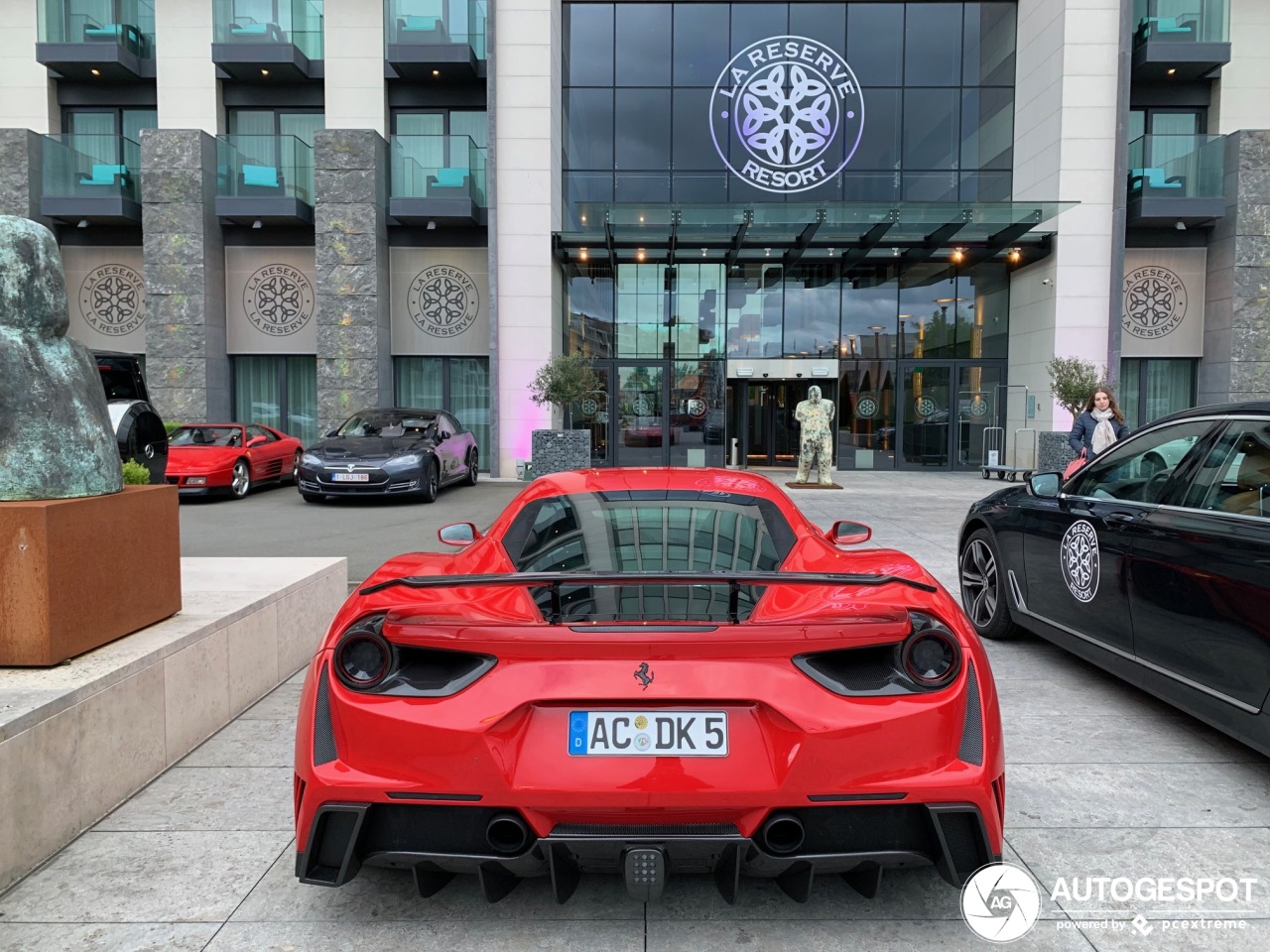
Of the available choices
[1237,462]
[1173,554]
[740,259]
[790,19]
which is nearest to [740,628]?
[1173,554]

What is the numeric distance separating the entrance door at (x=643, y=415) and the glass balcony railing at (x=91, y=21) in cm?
1486

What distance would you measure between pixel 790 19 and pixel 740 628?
2284 cm

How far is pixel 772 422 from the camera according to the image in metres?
21.8

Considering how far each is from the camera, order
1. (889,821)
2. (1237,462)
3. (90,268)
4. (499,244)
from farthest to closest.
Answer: (90,268), (499,244), (1237,462), (889,821)

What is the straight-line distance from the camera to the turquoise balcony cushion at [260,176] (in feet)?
62.8

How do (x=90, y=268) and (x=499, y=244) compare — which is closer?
(x=499, y=244)

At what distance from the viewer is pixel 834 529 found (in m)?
3.45

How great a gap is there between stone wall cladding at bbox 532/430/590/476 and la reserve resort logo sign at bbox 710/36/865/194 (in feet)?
28.9

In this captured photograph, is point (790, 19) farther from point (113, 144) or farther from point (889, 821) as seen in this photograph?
point (889, 821)

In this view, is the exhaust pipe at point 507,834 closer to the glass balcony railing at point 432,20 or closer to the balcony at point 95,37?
the glass balcony railing at point 432,20

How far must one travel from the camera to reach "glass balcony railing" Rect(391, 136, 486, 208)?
1892cm

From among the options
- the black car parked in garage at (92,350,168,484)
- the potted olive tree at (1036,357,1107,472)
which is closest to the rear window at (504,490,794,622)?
the black car parked in garage at (92,350,168,484)


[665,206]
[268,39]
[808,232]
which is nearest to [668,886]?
[665,206]
